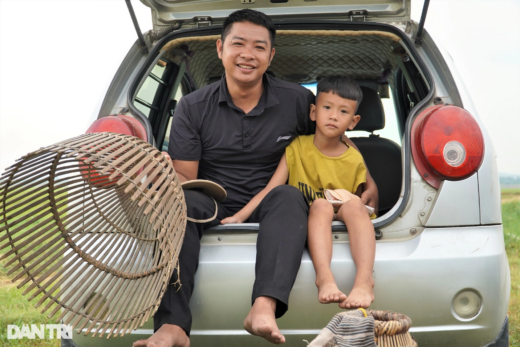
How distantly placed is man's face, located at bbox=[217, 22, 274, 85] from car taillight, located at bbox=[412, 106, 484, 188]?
79 cm

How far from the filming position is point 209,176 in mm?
2371

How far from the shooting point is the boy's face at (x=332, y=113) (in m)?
2.31

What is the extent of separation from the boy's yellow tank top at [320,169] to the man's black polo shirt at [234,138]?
8 centimetres

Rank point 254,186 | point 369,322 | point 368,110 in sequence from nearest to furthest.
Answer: point 369,322 → point 254,186 → point 368,110

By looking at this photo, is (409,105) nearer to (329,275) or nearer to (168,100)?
(168,100)

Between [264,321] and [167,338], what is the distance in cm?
31

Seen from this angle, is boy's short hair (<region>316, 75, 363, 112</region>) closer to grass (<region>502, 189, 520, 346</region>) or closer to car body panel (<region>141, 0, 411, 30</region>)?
car body panel (<region>141, 0, 411, 30</region>)

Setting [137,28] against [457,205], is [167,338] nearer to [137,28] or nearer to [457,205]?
[457,205]

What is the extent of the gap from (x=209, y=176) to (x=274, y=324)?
3.13 feet

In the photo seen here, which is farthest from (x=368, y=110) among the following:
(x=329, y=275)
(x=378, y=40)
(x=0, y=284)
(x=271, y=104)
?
(x=0, y=284)

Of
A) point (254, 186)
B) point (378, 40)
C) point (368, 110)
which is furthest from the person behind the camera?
point (368, 110)

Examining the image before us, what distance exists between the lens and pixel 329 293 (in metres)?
1.58

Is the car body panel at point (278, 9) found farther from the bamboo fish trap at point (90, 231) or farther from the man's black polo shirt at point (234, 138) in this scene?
the bamboo fish trap at point (90, 231)

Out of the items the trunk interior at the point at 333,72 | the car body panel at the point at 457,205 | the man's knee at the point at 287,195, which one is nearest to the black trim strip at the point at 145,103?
the trunk interior at the point at 333,72
